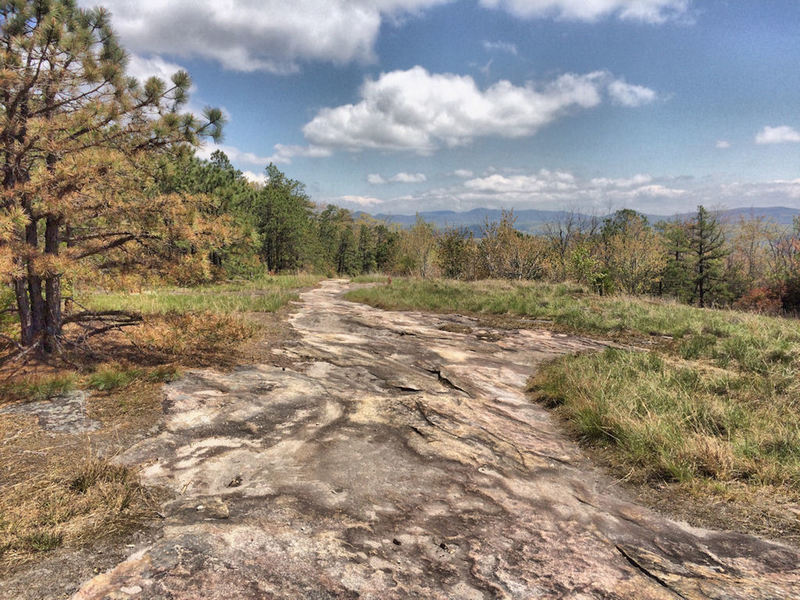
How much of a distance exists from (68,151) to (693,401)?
7.42 meters

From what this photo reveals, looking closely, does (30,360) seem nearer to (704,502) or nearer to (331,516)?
(331,516)

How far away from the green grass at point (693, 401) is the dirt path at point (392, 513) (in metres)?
0.48

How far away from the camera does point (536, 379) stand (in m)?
5.75

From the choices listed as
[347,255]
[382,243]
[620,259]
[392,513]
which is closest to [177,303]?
[392,513]

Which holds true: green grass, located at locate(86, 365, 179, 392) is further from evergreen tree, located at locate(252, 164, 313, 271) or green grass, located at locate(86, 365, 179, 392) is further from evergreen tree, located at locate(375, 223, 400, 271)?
evergreen tree, located at locate(375, 223, 400, 271)

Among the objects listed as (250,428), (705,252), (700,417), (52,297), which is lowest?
(700,417)

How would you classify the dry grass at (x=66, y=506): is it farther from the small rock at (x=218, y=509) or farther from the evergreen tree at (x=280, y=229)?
the evergreen tree at (x=280, y=229)

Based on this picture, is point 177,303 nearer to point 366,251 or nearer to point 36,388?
point 36,388

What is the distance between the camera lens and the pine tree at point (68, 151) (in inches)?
159

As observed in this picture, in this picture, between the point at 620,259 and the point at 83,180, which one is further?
the point at 620,259

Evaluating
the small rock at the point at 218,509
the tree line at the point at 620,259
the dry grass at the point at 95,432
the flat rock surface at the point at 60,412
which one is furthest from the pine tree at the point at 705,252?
the flat rock surface at the point at 60,412

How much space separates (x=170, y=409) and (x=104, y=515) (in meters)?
1.78

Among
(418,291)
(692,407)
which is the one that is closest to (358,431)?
(692,407)

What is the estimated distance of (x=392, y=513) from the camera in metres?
2.59
